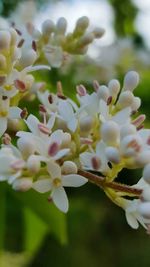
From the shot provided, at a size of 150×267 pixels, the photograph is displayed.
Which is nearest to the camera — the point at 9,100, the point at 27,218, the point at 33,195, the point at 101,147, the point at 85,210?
the point at 101,147

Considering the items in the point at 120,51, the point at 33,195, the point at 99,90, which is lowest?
the point at 33,195

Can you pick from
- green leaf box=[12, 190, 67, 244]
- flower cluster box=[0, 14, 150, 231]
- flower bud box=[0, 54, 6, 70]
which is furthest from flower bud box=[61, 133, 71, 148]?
green leaf box=[12, 190, 67, 244]

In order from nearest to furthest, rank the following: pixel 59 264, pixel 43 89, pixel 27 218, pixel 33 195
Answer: pixel 43 89
pixel 33 195
pixel 27 218
pixel 59 264

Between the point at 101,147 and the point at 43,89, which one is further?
the point at 43,89

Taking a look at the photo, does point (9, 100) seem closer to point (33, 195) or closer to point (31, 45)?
point (31, 45)

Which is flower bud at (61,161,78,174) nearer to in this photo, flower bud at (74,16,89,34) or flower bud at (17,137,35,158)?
flower bud at (17,137,35,158)

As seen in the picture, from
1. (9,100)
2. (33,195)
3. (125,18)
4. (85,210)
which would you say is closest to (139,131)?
(9,100)

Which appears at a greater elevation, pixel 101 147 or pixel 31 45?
pixel 31 45
